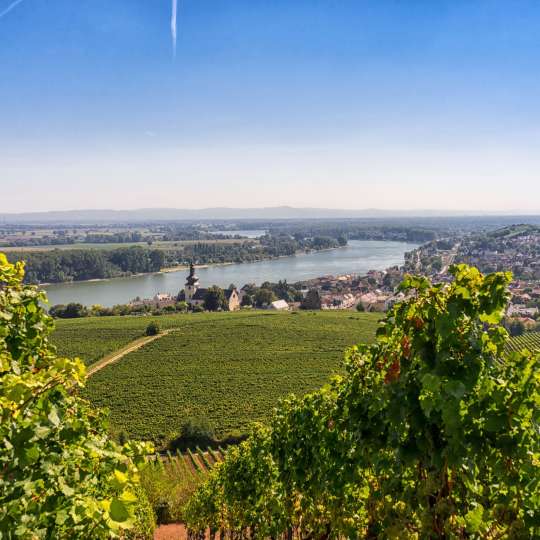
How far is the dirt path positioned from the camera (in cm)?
4060

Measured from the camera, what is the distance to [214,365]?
4103cm

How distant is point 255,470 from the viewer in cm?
815

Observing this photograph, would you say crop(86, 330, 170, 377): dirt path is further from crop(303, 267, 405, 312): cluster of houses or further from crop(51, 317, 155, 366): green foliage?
crop(303, 267, 405, 312): cluster of houses

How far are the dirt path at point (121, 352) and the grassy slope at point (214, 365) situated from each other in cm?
104

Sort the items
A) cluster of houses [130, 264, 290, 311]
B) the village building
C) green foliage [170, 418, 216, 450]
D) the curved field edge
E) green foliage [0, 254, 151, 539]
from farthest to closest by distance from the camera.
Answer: cluster of houses [130, 264, 290, 311] < the village building < the curved field edge < green foliage [170, 418, 216, 450] < green foliage [0, 254, 151, 539]

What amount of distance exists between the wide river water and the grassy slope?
3197 centimetres

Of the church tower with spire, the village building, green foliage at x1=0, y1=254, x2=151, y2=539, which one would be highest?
green foliage at x1=0, y1=254, x2=151, y2=539

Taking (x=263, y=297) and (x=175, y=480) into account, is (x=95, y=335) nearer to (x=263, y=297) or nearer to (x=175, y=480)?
(x=263, y=297)

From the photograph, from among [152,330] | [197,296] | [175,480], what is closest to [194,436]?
[175,480]

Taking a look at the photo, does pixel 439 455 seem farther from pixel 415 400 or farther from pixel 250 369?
pixel 250 369

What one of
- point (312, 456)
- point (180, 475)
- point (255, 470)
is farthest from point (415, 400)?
point (180, 475)

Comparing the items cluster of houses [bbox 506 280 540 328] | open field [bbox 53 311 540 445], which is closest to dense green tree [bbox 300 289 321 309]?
open field [bbox 53 311 540 445]

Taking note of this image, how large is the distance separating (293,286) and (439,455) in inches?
3303

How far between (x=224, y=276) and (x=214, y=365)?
71573 mm
